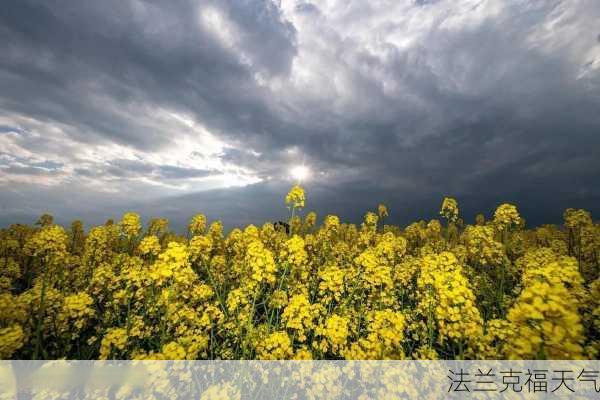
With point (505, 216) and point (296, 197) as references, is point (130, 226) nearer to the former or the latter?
point (296, 197)

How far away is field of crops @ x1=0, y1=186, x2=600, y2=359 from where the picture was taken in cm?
A: 454

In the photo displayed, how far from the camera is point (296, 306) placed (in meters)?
6.18

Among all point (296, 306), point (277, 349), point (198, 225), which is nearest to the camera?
point (277, 349)

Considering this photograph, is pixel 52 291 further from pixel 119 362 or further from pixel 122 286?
pixel 119 362

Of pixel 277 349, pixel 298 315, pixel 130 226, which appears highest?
pixel 130 226

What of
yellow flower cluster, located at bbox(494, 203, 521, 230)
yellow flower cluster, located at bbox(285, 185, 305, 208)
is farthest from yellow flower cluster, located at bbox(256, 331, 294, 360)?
yellow flower cluster, located at bbox(494, 203, 521, 230)

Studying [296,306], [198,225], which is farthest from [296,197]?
[198,225]

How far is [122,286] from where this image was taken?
877cm

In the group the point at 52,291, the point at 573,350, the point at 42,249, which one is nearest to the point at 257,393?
the point at 573,350

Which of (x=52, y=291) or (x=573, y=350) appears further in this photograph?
(x=52, y=291)

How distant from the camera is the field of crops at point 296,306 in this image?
14.9ft

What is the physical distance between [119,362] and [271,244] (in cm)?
873

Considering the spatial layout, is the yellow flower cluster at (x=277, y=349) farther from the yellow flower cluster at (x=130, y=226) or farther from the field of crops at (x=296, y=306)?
the yellow flower cluster at (x=130, y=226)

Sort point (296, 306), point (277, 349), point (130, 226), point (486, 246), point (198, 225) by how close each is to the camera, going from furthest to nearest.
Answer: point (198, 225)
point (130, 226)
point (486, 246)
point (296, 306)
point (277, 349)
